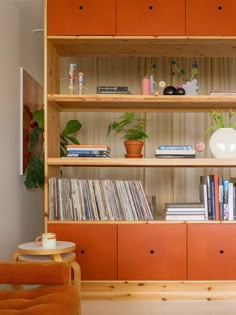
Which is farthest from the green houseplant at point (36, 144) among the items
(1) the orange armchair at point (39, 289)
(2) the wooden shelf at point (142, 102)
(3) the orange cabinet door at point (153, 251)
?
(1) the orange armchair at point (39, 289)

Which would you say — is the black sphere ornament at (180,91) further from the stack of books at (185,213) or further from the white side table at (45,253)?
the white side table at (45,253)

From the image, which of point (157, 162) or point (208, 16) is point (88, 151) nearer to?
point (157, 162)

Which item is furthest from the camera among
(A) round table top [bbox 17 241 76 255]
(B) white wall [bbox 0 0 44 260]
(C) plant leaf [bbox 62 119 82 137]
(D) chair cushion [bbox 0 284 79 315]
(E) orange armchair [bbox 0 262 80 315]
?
(C) plant leaf [bbox 62 119 82 137]

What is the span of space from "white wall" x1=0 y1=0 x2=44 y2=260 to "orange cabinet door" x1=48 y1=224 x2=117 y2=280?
525 mm

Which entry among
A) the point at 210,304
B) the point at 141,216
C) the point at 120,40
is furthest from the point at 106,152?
the point at 210,304

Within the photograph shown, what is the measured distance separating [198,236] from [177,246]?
0.50 feet

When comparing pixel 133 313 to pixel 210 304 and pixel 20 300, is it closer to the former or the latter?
pixel 210 304

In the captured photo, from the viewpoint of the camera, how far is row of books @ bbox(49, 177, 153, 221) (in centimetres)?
322

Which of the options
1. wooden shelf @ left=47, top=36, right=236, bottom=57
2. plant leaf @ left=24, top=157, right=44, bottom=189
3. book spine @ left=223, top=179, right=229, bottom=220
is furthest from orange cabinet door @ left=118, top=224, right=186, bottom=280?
wooden shelf @ left=47, top=36, right=236, bottom=57

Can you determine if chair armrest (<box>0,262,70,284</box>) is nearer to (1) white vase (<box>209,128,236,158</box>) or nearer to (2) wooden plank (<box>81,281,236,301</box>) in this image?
(2) wooden plank (<box>81,281,236,301</box>)

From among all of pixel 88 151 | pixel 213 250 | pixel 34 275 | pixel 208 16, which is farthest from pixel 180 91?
pixel 34 275

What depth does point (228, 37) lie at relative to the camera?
3.19 m

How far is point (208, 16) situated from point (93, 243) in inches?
66.3

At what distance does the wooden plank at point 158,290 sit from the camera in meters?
3.19
